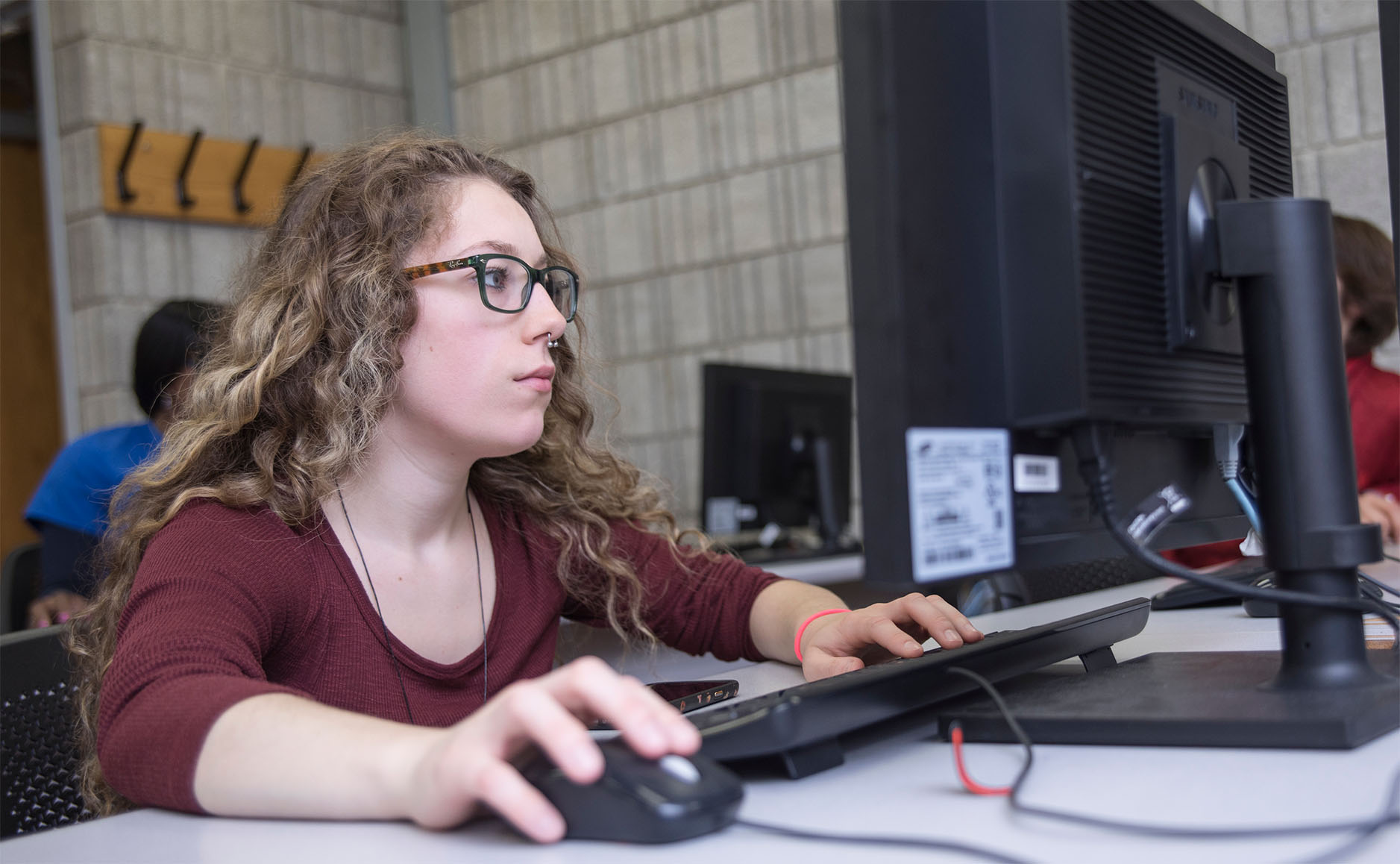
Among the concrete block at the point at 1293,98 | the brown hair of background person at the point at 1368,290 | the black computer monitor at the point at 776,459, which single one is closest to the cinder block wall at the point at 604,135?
the black computer monitor at the point at 776,459

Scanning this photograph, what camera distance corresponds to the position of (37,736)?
1.05 metres

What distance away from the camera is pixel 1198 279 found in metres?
0.73

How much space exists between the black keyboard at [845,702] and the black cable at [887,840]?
0.19 ft

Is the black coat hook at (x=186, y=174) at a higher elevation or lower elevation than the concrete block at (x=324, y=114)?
lower

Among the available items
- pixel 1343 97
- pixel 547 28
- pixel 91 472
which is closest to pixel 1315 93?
pixel 1343 97

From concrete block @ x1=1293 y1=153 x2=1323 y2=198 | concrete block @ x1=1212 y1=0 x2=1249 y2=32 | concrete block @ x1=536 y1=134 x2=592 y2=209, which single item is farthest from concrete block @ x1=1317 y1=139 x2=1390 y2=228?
concrete block @ x1=536 y1=134 x2=592 y2=209

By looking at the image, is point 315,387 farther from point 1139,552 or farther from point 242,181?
point 242,181

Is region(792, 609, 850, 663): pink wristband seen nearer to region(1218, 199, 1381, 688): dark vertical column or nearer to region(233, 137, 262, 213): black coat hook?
region(1218, 199, 1381, 688): dark vertical column

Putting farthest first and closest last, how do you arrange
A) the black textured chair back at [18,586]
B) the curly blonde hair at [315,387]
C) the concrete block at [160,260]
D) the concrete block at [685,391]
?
the concrete block at [685,391]
the concrete block at [160,260]
the black textured chair back at [18,586]
the curly blonde hair at [315,387]

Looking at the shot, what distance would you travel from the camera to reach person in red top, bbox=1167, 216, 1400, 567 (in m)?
1.37

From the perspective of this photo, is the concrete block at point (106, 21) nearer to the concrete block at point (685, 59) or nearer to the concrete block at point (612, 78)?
the concrete block at point (612, 78)

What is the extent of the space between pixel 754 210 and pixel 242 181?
1.61m

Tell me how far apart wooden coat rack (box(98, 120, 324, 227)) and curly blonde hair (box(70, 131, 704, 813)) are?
235 centimetres

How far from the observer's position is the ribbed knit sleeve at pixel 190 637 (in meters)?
0.70
